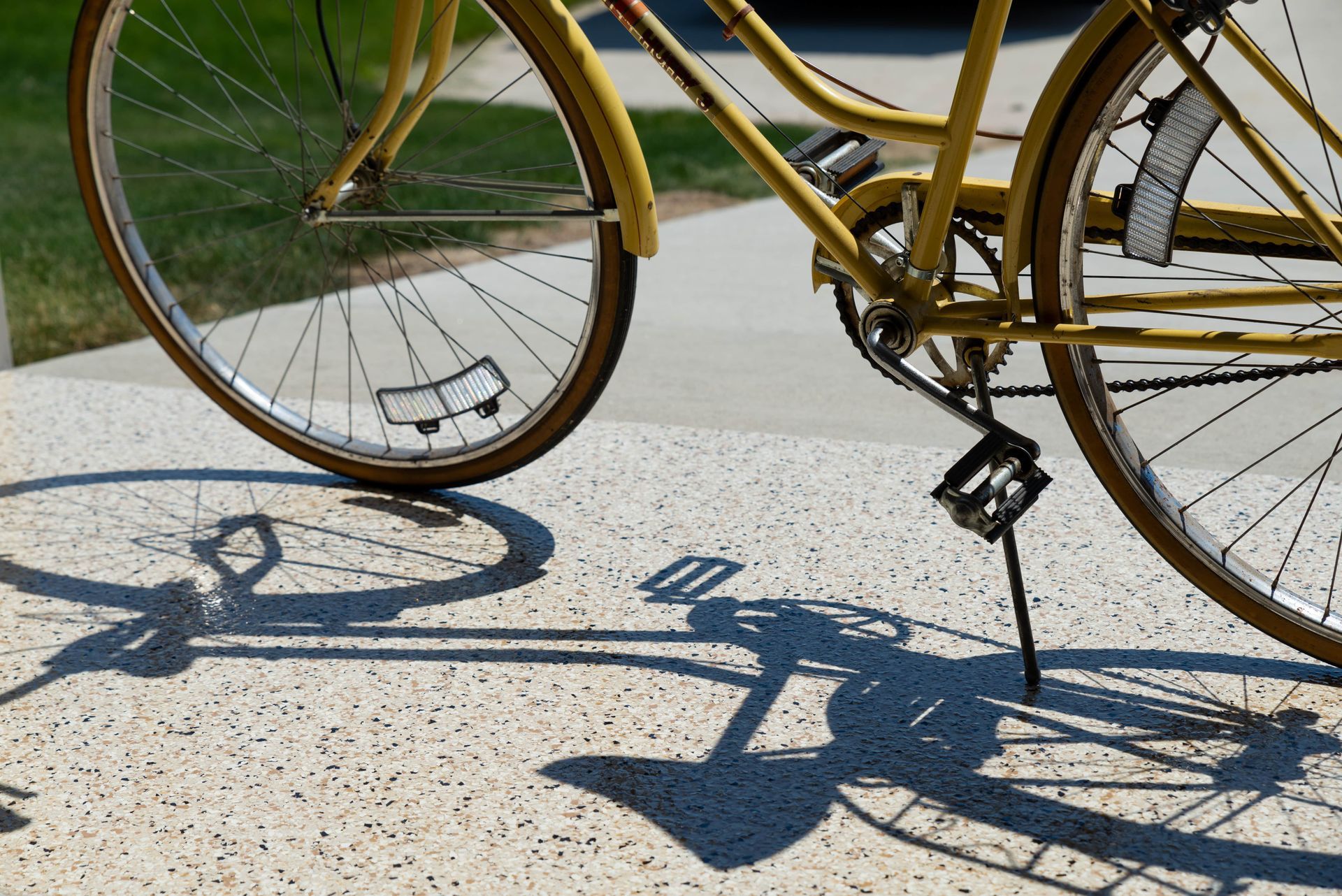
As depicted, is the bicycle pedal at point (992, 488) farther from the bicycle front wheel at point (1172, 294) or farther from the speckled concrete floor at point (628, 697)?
the speckled concrete floor at point (628, 697)

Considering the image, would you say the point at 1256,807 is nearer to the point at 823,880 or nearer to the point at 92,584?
the point at 823,880

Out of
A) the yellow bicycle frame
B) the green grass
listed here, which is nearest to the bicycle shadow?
the yellow bicycle frame

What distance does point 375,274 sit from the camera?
3.76m

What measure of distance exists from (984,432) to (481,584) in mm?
Result: 1088

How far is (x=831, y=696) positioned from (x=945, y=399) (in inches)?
21.2

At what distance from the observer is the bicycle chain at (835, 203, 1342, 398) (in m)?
2.26

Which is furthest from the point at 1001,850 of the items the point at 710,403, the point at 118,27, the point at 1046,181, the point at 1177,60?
the point at 118,27

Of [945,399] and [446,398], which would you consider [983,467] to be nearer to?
[945,399]

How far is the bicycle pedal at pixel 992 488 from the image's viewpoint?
7.34ft

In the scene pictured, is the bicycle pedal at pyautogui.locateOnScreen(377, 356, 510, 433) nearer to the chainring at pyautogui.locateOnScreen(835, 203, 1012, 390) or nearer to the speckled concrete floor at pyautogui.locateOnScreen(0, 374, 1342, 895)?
the speckled concrete floor at pyautogui.locateOnScreen(0, 374, 1342, 895)

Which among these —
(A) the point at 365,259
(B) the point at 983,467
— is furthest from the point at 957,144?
(A) the point at 365,259

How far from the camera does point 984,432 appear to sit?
91.8 inches

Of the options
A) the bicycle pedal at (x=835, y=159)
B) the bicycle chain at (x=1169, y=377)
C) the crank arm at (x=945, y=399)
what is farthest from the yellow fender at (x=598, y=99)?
the crank arm at (x=945, y=399)

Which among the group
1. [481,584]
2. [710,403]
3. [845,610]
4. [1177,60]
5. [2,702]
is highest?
[1177,60]
